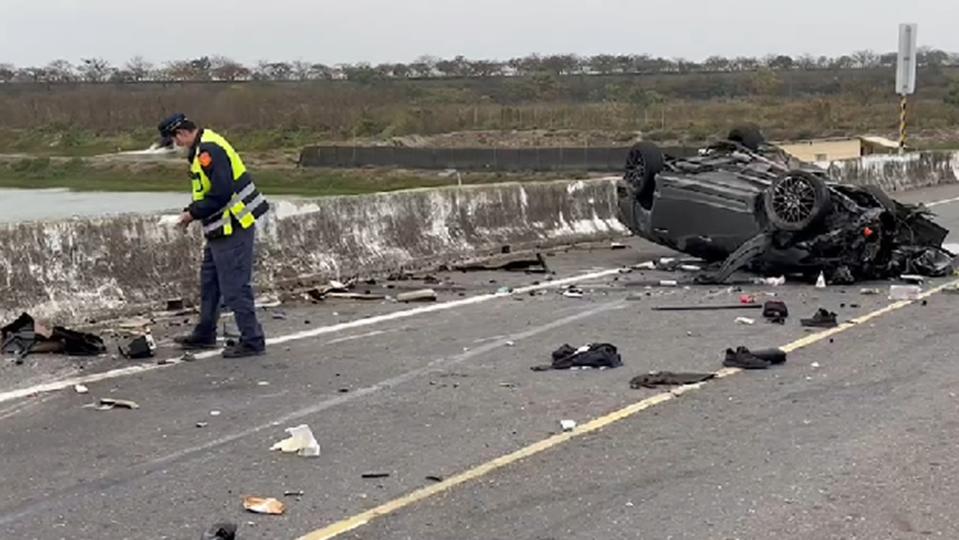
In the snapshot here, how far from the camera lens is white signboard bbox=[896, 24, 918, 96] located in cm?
2792

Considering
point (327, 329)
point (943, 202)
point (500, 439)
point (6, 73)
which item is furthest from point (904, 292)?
point (6, 73)

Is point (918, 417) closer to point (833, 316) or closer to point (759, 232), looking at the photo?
point (833, 316)

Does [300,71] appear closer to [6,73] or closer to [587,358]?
[6,73]

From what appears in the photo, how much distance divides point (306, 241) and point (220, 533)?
281 inches

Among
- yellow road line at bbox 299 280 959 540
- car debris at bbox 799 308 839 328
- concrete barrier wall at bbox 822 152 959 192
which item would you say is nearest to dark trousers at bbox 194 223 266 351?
yellow road line at bbox 299 280 959 540

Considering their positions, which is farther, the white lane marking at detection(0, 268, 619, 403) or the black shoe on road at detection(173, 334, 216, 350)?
the black shoe on road at detection(173, 334, 216, 350)

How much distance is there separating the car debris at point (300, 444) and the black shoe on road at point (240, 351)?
2227 mm

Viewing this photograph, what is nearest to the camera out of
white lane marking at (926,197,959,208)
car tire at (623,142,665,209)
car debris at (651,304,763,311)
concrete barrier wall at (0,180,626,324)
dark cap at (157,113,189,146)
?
dark cap at (157,113,189,146)

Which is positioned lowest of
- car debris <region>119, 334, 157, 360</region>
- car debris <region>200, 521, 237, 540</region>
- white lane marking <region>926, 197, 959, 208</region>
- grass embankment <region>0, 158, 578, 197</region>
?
grass embankment <region>0, 158, 578, 197</region>

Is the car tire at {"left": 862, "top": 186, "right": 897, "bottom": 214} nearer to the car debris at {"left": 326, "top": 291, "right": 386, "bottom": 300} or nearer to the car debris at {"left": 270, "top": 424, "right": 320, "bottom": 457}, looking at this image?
the car debris at {"left": 326, "top": 291, "right": 386, "bottom": 300}

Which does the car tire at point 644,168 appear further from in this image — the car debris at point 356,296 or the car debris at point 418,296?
the car debris at point 356,296

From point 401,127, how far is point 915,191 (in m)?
43.5

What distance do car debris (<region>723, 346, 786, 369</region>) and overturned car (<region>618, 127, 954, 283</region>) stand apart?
3816 mm

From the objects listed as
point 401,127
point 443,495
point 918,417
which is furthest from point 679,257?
point 401,127
